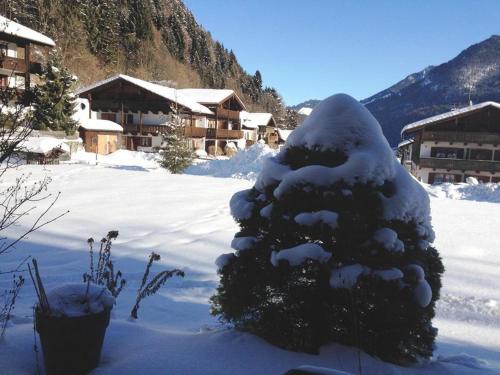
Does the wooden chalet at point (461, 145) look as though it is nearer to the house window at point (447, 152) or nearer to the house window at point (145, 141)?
the house window at point (447, 152)

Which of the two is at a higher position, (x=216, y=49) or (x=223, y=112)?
(x=216, y=49)

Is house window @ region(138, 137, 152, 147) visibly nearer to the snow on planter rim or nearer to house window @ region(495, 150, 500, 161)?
house window @ region(495, 150, 500, 161)

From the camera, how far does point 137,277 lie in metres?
5.32

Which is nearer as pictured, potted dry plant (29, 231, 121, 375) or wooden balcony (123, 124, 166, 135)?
potted dry plant (29, 231, 121, 375)

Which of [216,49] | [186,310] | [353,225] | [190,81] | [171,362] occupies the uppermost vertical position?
[216,49]

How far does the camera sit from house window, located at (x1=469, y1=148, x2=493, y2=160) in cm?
2805

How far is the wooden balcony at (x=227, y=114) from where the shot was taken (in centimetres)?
4425

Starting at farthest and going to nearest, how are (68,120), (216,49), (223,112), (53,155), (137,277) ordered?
(216,49) → (223,112) → (68,120) → (53,155) → (137,277)

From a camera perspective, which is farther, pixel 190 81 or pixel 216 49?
pixel 216 49

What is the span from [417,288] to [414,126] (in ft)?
94.0

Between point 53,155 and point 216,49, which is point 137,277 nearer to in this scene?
point 53,155

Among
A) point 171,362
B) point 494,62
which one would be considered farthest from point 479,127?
point 494,62

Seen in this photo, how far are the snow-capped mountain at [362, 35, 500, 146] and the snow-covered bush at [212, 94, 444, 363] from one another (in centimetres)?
9750

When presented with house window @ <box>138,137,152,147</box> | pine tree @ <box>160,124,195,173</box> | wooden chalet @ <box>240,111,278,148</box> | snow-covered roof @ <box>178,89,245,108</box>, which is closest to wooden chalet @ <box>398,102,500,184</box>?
pine tree @ <box>160,124,195,173</box>
